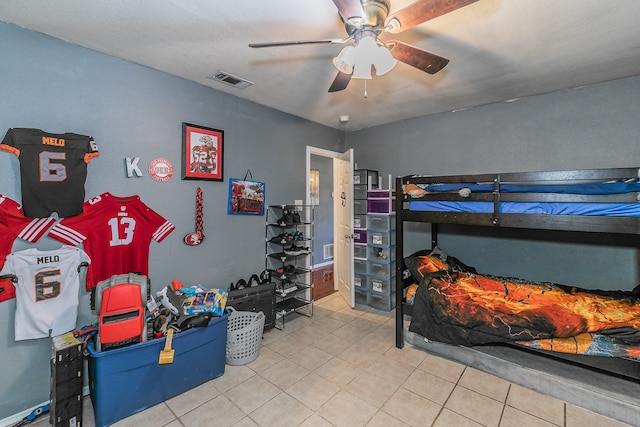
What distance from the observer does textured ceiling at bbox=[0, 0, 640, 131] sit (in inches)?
67.1

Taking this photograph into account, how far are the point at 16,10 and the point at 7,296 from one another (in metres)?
1.80

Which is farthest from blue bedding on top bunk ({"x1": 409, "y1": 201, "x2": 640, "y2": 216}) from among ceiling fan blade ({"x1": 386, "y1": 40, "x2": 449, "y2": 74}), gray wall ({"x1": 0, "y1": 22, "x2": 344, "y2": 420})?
gray wall ({"x1": 0, "y1": 22, "x2": 344, "y2": 420})

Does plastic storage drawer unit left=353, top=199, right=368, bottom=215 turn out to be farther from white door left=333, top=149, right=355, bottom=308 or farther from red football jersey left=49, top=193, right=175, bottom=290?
red football jersey left=49, top=193, right=175, bottom=290

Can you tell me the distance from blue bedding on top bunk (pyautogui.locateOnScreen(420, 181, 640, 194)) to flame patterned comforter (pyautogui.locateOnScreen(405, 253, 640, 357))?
0.88 metres

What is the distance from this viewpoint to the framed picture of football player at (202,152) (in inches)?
107

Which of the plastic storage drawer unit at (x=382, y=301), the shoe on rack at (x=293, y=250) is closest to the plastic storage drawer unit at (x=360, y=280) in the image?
the plastic storage drawer unit at (x=382, y=301)

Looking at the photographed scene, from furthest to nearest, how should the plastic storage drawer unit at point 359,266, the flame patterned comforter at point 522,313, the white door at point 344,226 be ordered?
the plastic storage drawer unit at point 359,266, the white door at point 344,226, the flame patterned comforter at point 522,313

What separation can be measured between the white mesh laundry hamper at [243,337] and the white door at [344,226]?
156 cm

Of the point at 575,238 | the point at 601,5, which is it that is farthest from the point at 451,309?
the point at 601,5

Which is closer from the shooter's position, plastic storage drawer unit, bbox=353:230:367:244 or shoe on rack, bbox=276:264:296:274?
shoe on rack, bbox=276:264:296:274

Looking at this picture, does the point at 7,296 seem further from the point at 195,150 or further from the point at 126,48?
the point at 126,48

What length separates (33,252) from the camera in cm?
196

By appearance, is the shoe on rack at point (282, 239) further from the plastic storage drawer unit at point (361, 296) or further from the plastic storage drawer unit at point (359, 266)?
the plastic storage drawer unit at point (361, 296)

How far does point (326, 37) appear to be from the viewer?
1997mm
